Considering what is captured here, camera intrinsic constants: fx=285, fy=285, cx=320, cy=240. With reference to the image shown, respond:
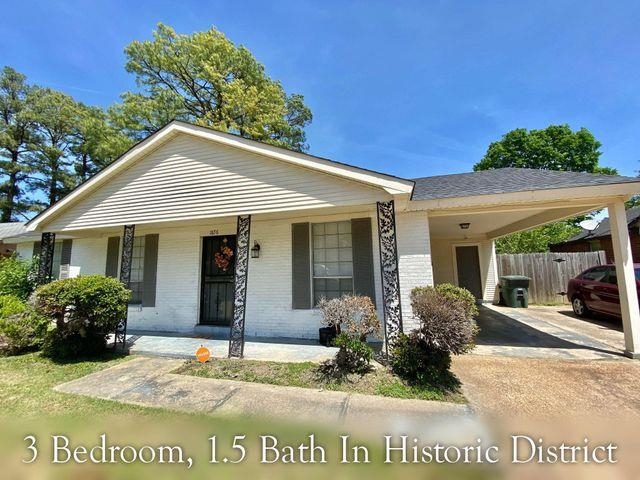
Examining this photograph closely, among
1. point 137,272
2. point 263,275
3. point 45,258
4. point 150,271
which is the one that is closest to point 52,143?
point 45,258

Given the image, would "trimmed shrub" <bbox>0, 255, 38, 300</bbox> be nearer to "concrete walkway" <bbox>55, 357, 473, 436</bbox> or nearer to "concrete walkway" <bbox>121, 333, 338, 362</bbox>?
"concrete walkway" <bbox>121, 333, 338, 362</bbox>

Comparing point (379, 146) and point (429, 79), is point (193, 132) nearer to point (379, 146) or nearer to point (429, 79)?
point (429, 79)

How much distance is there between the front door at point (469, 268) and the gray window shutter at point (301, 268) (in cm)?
817

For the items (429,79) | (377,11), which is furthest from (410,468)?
(429,79)

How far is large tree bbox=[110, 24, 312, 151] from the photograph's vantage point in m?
17.4

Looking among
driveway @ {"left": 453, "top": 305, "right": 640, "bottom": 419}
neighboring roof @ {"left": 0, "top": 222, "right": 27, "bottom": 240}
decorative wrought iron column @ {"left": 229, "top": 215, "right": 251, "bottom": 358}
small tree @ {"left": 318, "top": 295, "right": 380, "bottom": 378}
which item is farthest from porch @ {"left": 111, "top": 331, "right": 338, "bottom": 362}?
neighboring roof @ {"left": 0, "top": 222, "right": 27, "bottom": 240}

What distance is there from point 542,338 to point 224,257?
795 cm

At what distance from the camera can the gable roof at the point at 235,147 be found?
520 cm

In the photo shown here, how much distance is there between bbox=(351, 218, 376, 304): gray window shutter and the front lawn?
1.87 m

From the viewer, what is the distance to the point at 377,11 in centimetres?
714

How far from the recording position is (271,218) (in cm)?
705

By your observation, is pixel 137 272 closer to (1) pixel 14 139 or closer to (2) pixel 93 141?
(2) pixel 93 141

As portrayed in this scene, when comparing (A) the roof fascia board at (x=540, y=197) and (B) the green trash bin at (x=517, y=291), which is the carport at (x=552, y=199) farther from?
(B) the green trash bin at (x=517, y=291)

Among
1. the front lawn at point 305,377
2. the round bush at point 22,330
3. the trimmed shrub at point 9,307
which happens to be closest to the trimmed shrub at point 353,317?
the front lawn at point 305,377
